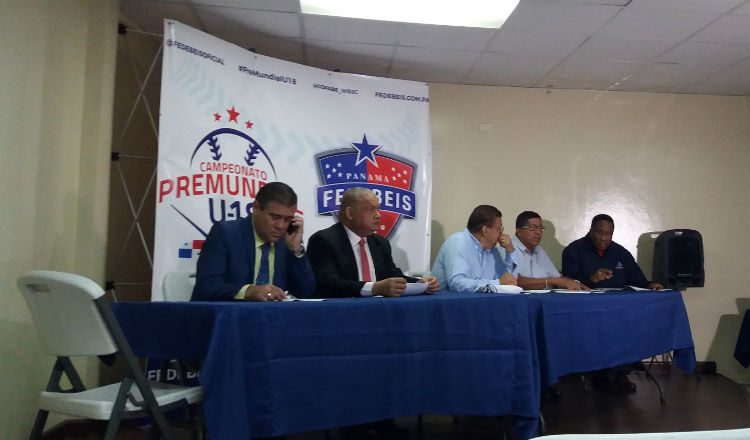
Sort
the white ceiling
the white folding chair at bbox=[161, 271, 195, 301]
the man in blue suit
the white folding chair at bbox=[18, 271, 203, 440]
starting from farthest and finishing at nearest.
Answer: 1. the white ceiling
2. the white folding chair at bbox=[161, 271, 195, 301]
3. the man in blue suit
4. the white folding chair at bbox=[18, 271, 203, 440]

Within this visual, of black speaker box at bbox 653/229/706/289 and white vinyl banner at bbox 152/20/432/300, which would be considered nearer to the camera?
white vinyl banner at bbox 152/20/432/300

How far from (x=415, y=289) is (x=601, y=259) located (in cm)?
280

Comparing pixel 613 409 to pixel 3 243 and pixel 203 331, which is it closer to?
pixel 203 331

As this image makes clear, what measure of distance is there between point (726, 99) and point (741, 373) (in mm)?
2715

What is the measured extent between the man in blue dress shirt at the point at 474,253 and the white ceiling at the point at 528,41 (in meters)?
1.46

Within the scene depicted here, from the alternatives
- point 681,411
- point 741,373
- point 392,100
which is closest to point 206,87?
point 392,100

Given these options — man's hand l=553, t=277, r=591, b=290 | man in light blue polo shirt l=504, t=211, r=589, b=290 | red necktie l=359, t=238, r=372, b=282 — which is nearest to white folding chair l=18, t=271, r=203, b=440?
red necktie l=359, t=238, r=372, b=282

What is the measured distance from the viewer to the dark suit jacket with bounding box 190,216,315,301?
202cm

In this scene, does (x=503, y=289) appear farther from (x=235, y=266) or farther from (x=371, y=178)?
(x=371, y=178)

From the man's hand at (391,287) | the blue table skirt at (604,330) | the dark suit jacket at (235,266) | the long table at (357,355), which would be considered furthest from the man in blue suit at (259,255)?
the blue table skirt at (604,330)

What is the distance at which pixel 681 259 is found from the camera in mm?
4852

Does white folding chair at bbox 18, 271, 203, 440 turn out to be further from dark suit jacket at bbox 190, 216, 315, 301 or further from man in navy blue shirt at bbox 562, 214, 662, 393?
man in navy blue shirt at bbox 562, 214, 662, 393

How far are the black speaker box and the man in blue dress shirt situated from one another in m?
2.41

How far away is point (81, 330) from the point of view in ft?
5.14
